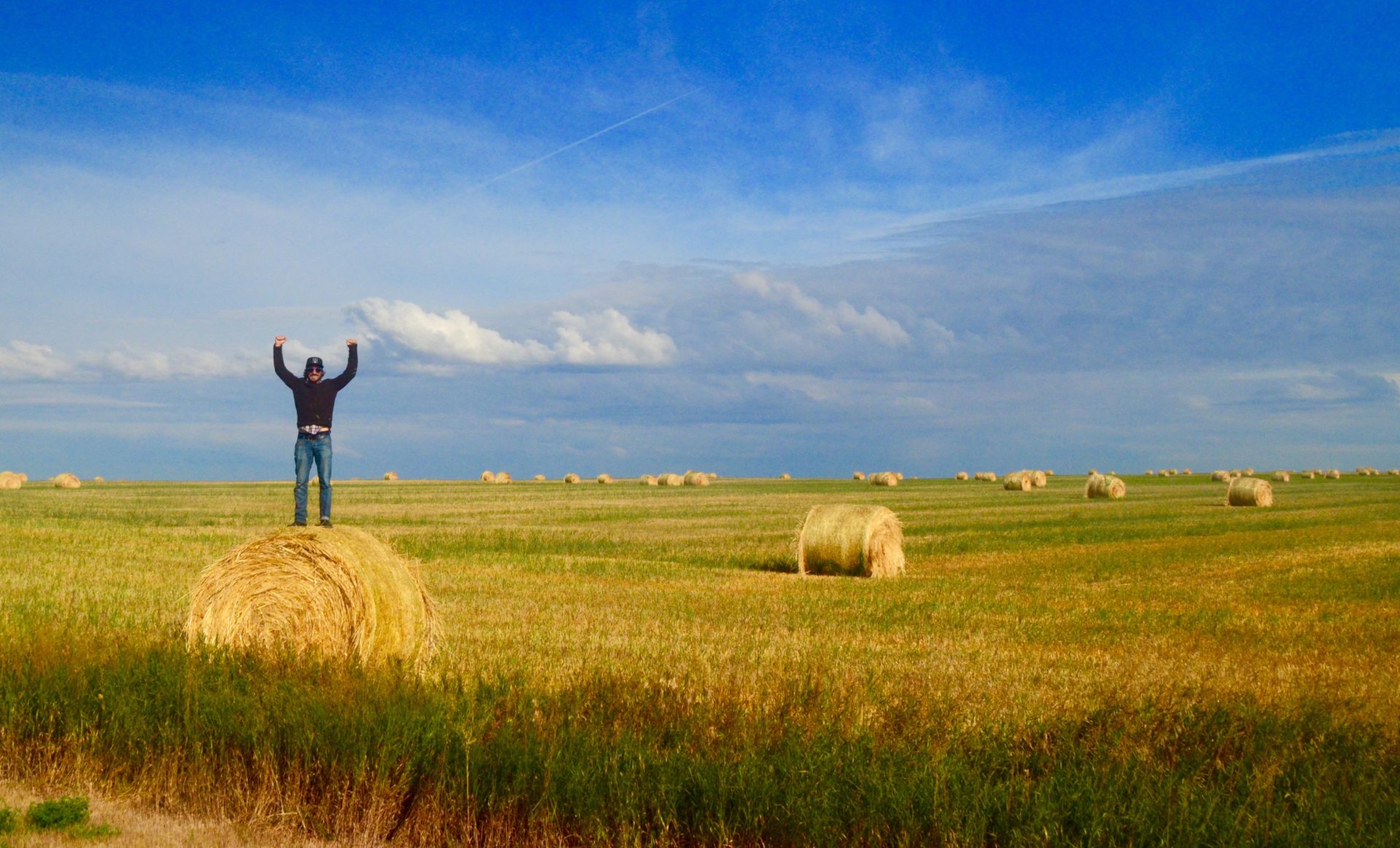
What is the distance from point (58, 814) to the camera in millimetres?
6312

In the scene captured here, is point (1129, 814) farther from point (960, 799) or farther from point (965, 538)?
point (965, 538)

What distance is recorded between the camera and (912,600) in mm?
17156

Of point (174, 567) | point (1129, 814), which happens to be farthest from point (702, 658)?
point (174, 567)

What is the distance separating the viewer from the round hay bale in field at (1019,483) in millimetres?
67688

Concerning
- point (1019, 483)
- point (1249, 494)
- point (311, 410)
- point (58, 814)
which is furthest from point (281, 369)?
point (1019, 483)

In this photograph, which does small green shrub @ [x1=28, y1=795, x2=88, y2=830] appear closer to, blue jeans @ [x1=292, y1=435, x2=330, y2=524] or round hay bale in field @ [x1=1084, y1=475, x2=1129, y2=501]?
blue jeans @ [x1=292, y1=435, x2=330, y2=524]

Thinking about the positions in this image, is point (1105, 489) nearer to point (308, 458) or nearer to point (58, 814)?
point (308, 458)

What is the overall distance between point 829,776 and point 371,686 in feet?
11.4

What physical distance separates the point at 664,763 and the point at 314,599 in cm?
597

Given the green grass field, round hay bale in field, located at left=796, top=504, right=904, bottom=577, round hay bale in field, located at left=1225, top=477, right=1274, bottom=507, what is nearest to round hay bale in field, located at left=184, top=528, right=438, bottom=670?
the green grass field

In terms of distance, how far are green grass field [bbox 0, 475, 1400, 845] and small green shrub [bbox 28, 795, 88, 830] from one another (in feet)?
1.92

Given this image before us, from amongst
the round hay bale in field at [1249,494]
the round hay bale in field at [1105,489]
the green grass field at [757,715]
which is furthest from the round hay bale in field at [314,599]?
the round hay bale in field at [1105,489]

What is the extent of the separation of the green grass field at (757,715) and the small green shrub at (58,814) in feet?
1.92

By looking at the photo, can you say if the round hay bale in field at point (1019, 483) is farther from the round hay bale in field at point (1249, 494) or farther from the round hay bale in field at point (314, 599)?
the round hay bale in field at point (314, 599)
